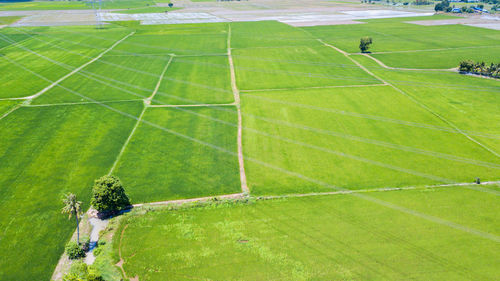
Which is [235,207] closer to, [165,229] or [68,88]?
[165,229]

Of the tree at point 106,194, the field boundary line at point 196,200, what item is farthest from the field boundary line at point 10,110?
the field boundary line at point 196,200

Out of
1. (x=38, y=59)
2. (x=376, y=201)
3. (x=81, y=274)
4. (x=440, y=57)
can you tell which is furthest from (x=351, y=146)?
(x=38, y=59)

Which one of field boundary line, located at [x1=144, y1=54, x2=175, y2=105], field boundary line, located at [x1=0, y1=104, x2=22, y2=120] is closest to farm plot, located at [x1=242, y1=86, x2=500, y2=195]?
field boundary line, located at [x1=144, y1=54, x2=175, y2=105]

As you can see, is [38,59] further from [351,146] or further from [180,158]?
[351,146]

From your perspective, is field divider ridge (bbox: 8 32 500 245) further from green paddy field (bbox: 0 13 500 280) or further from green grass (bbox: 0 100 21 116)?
green grass (bbox: 0 100 21 116)

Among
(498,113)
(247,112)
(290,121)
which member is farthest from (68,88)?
(498,113)

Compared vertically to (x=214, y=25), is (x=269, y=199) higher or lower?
lower
